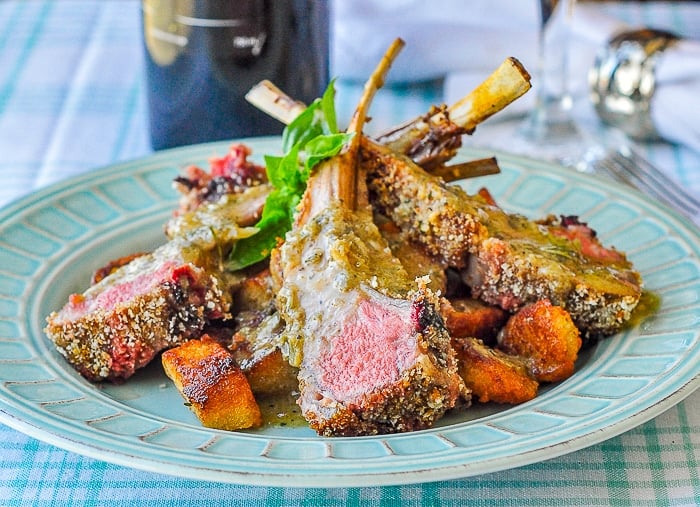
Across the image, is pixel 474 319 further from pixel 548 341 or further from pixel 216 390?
pixel 216 390

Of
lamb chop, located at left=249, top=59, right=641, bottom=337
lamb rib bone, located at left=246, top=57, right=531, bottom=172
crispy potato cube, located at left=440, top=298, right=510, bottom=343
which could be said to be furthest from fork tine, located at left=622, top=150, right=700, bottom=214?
crispy potato cube, located at left=440, top=298, right=510, bottom=343

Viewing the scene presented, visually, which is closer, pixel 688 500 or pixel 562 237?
pixel 688 500

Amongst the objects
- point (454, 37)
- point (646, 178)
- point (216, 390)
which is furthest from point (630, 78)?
point (216, 390)

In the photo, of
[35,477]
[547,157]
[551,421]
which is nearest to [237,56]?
[547,157]

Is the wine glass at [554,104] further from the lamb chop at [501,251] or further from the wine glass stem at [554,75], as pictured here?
the lamb chop at [501,251]

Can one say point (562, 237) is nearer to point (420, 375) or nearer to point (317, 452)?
point (420, 375)
